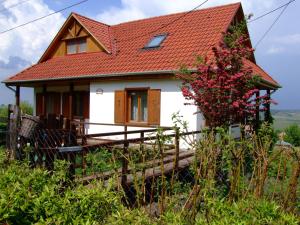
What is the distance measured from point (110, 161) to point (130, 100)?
1179cm

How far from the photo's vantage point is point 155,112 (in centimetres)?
1406

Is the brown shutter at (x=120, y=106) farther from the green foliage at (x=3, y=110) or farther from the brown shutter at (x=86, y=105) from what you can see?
the green foliage at (x=3, y=110)

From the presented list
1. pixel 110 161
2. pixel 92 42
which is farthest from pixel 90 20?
pixel 110 161

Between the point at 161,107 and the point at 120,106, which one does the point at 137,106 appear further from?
the point at 161,107

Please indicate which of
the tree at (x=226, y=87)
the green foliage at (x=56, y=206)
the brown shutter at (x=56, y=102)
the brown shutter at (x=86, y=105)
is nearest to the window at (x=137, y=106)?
the brown shutter at (x=86, y=105)

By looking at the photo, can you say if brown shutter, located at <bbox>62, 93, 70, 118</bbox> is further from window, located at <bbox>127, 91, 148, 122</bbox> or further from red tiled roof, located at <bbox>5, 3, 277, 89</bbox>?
window, located at <bbox>127, 91, 148, 122</bbox>

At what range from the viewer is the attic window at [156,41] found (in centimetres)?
1614

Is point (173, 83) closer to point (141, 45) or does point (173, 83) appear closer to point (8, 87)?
point (141, 45)

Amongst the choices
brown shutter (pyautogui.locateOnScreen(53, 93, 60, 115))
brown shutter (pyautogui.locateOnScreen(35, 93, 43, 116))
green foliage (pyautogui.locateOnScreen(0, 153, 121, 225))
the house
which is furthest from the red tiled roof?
green foliage (pyautogui.locateOnScreen(0, 153, 121, 225))

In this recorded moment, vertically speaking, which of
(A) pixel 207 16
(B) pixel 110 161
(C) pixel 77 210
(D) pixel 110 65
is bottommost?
(C) pixel 77 210

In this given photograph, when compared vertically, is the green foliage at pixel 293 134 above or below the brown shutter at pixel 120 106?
below

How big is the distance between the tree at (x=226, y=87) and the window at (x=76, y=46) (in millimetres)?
10153

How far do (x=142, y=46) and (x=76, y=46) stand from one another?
451 centimetres

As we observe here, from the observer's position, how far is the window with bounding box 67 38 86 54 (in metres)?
19.3
